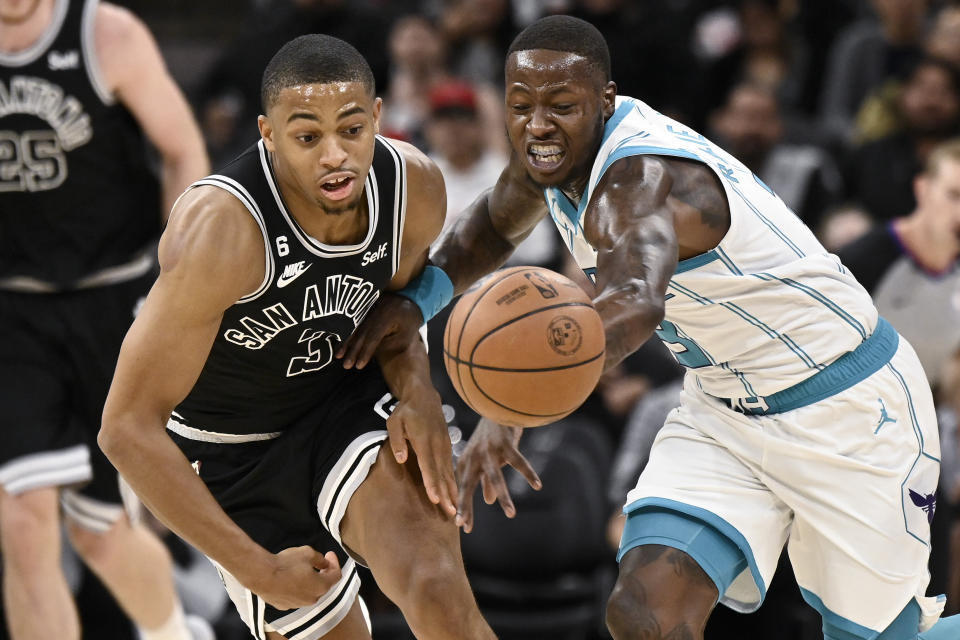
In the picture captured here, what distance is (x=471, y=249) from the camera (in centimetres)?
448

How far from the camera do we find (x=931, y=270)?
5914 millimetres

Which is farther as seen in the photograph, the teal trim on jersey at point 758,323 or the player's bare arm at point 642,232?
the teal trim on jersey at point 758,323

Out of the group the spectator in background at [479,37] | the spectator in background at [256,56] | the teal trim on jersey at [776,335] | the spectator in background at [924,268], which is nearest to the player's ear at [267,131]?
the teal trim on jersey at [776,335]

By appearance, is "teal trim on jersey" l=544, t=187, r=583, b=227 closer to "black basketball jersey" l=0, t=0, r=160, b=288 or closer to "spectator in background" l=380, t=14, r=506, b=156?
"black basketball jersey" l=0, t=0, r=160, b=288

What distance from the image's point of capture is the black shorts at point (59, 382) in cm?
495

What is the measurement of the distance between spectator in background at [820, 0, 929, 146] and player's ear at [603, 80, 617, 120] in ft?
17.5

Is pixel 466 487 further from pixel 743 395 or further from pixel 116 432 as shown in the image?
pixel 116 432

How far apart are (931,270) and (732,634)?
1970 millimetres

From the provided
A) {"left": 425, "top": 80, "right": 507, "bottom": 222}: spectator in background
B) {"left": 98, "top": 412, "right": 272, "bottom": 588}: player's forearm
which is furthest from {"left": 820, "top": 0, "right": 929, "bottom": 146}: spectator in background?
{"left": 98, "top": 412, "right": 272, "bottom": 588}: player's forearm

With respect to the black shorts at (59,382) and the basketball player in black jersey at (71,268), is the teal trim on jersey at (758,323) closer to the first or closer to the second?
the basketball player in black jersey at (71,268)

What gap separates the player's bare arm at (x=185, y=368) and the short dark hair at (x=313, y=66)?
335 mm

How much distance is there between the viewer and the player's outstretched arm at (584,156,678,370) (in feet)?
10.7

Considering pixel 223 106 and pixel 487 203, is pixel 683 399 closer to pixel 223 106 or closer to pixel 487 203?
pixel 487 203

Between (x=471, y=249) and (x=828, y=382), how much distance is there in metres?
1.26
